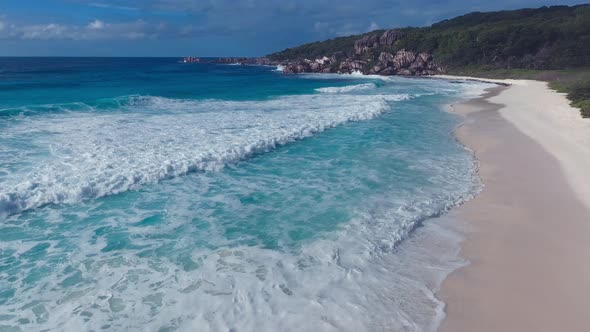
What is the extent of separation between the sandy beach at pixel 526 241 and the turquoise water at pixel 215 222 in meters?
0.56

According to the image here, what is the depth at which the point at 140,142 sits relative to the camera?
1388cm

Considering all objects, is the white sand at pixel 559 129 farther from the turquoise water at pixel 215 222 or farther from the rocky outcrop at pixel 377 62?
the rocky outcrop at pixel 377 62

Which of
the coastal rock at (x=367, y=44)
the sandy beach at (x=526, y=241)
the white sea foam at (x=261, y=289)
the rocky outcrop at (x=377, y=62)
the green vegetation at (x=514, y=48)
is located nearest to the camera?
the white sea foam at (x=261, y=289)

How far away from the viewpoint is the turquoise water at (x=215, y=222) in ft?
17.8

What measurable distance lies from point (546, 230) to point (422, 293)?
11.6 feet

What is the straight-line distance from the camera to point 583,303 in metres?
5.48

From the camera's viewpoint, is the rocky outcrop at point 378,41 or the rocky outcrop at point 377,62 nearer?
the rocky outcrop at point 377,62

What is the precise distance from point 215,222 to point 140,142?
7.01 metres

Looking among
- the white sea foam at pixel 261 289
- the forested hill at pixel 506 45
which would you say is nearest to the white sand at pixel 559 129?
the white sea foam at pixel 261 289

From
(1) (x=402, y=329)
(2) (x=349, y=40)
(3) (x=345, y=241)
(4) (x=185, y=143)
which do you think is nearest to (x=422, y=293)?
(1) (x=402, y=329)

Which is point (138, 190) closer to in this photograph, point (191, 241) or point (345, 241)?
point (191, 241)

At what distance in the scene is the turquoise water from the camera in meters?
5.43

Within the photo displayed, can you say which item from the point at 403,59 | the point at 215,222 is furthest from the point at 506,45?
the point at 215,222

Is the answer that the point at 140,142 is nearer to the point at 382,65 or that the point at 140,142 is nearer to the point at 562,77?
the point at 562,77
